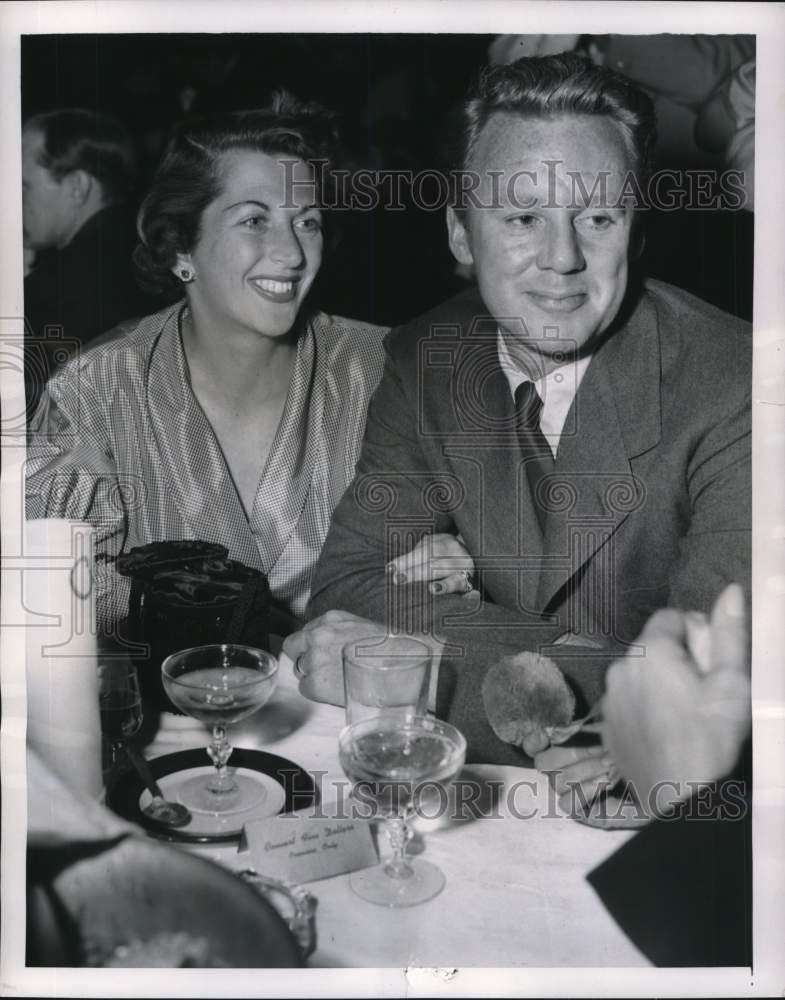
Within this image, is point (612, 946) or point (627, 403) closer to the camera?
point (612, 946)

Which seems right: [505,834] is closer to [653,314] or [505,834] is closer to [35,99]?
[653,314]

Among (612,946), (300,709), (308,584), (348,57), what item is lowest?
(612,946)

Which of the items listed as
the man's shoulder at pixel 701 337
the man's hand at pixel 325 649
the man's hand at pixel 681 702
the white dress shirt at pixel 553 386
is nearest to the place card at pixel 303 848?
the man's hand at pixel 325 649

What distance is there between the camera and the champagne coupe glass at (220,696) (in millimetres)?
917

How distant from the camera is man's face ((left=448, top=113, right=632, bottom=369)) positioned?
99 centimetres

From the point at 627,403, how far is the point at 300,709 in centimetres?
42

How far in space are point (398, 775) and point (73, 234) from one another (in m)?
0.57

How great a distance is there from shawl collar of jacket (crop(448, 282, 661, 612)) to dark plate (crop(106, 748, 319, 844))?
27 centimetres

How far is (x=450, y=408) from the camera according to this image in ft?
3.36

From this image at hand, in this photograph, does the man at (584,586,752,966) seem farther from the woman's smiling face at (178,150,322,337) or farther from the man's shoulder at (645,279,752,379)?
the woman's smiling face at (178,150,322,337)

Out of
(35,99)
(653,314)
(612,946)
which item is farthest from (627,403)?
Answer: (35,99)

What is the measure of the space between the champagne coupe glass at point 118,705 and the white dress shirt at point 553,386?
1.45 feet

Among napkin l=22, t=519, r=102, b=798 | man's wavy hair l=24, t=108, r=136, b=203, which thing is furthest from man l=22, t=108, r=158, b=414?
napkin l=22, t=519, r=102, b=798

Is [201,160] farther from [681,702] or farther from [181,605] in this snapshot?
[681,702]
